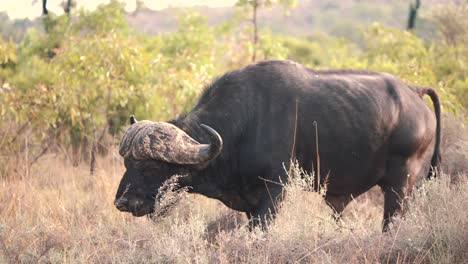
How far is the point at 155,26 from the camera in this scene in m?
78.6

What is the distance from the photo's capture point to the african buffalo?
18.8 feet

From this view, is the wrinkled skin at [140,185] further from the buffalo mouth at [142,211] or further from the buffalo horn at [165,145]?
the buffalo horn at [165,145]

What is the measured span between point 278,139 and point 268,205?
20.8 inches

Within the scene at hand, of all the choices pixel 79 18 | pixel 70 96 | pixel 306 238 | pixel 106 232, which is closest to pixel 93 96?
pixel 70 96

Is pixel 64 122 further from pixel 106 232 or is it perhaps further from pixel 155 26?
pixel 155 26

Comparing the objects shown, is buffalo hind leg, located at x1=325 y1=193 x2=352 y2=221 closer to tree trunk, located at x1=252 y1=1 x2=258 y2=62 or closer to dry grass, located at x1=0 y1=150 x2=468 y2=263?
dry grass, located at x1=0 y1=150 x2=468 y2=263

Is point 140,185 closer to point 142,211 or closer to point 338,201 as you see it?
point 142,211

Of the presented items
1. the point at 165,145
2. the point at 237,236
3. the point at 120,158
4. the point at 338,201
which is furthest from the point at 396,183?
the point at 120,158

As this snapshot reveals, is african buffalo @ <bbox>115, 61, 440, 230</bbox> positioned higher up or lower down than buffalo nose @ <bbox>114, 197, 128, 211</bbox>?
higher up

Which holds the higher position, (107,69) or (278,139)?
(278,139)

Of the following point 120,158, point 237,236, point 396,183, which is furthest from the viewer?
point 120,158

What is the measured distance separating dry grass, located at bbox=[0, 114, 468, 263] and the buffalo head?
0.25 m

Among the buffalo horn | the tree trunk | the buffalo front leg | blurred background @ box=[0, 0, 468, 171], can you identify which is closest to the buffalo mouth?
the buffalo horn

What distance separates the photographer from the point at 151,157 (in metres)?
5.62
